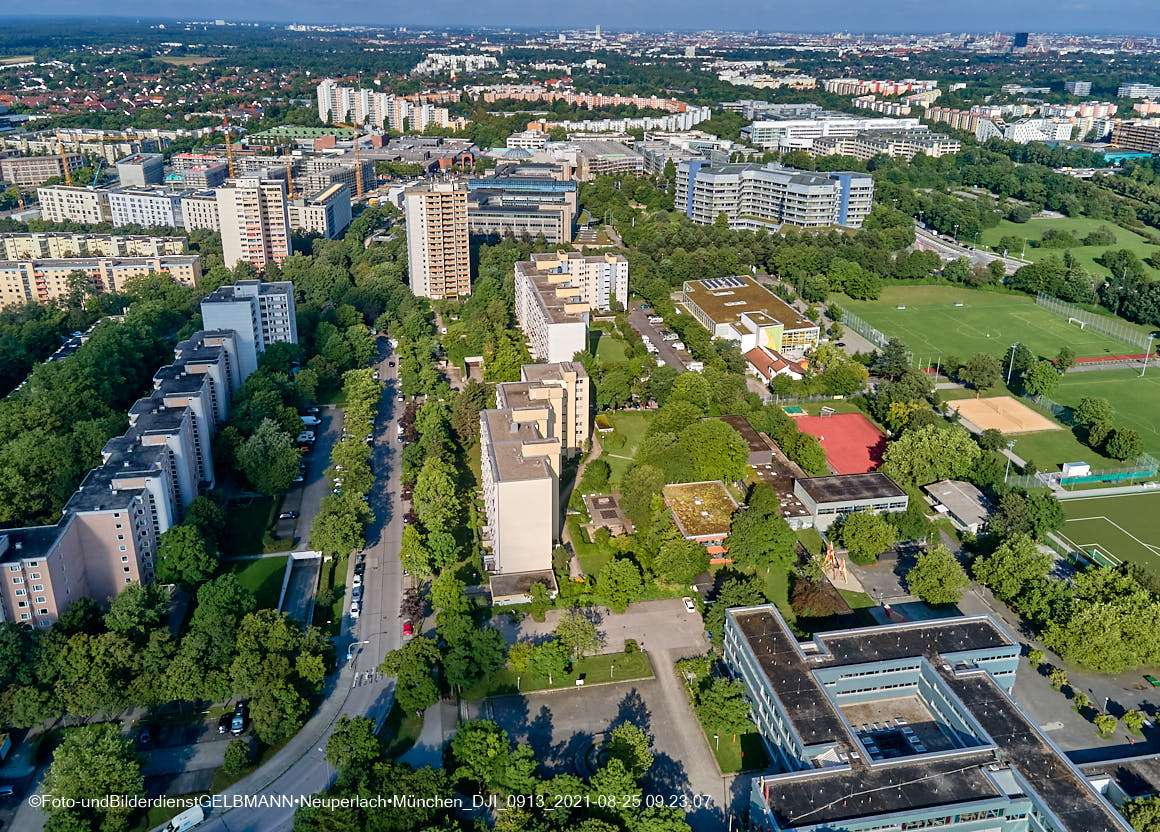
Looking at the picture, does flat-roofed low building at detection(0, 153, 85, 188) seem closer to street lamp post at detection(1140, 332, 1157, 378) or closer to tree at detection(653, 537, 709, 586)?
tree at detection(653, 537, 709, 586)

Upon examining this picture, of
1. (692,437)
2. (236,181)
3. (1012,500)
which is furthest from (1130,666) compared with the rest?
(236,181)

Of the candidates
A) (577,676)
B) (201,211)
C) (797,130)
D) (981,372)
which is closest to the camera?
(577,676)

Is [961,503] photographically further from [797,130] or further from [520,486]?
[797,130]

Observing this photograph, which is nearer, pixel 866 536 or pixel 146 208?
pixel 866 536

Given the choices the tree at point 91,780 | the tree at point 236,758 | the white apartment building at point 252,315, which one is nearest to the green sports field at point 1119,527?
the tree at point 236,758

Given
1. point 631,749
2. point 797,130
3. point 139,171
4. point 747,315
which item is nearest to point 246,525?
point 631,749

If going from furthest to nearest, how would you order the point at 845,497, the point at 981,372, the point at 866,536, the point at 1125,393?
1. the point at 1125,393
2. the point at 981,372
3. the point at 845,497
4. the point at 866,536
